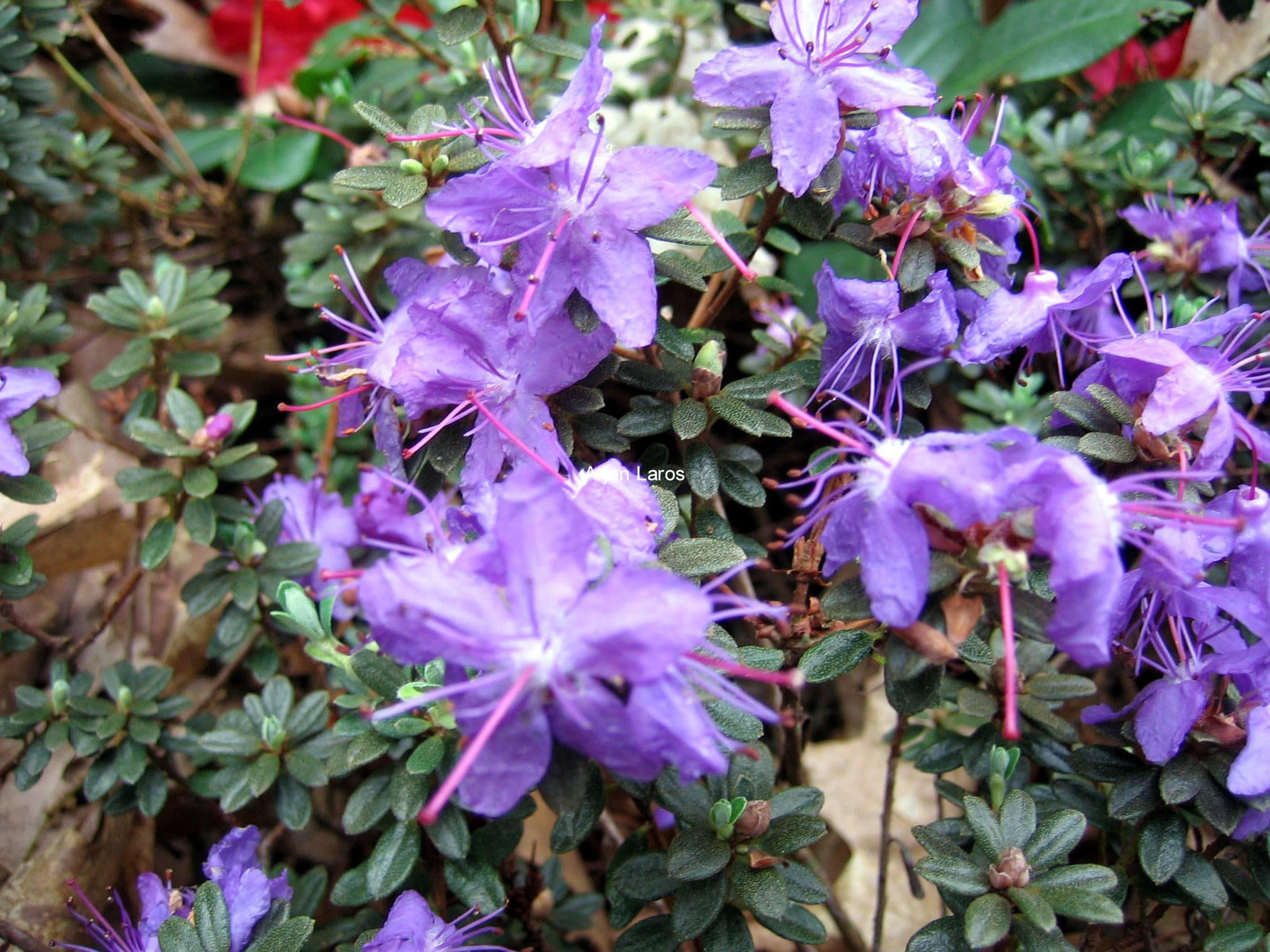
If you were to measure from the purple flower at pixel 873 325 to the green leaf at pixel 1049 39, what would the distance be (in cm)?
99

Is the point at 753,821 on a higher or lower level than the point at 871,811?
higher

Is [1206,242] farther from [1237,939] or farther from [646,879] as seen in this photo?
[646,879]

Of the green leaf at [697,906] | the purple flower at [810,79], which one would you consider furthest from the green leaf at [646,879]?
the purple flower at [810,79]

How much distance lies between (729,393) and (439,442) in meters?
0.38

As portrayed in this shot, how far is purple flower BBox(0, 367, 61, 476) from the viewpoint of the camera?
4.37ft

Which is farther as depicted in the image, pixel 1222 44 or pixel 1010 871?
pixel 1222 44

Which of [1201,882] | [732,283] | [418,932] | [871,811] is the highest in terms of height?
[732,283]

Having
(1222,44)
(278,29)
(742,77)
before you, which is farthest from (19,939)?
(1222,44)

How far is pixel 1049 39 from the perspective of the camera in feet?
6.47

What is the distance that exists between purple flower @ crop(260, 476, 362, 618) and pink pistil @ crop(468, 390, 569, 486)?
0.64 meters

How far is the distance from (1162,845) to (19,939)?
59.6 inches

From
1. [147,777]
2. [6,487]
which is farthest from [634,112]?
[147,777]

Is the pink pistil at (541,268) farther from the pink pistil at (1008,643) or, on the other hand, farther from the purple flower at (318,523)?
the purple flower at (318,523)

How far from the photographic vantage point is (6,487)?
1.42 meters
